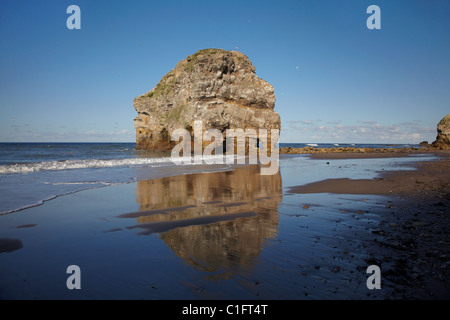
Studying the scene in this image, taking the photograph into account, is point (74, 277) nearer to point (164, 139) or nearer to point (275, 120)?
point (275, 120)

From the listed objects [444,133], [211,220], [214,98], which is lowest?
[211,220]

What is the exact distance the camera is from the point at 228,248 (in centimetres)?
471

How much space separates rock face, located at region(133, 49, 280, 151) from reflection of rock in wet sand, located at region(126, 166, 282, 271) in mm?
32872

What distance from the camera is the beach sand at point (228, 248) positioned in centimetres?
333

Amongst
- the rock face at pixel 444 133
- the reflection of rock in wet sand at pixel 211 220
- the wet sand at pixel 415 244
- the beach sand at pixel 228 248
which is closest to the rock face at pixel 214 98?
the reflection of rock in wet sand at pixel 211 220

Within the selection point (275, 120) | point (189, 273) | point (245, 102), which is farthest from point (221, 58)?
point (189, 273)

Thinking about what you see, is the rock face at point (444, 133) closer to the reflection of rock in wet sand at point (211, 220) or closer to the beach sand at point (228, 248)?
the beach sand at point (228, 248)

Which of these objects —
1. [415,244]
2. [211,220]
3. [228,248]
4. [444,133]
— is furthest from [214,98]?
[444,133]

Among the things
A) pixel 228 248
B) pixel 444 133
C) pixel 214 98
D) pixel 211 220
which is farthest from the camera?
pixel 444 133

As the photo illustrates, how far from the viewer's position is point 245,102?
46125 millimetres

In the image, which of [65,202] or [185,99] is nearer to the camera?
[65,202]

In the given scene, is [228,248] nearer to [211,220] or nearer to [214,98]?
[211,220]

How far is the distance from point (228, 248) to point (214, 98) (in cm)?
4094

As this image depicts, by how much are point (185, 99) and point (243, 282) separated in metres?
45.7
